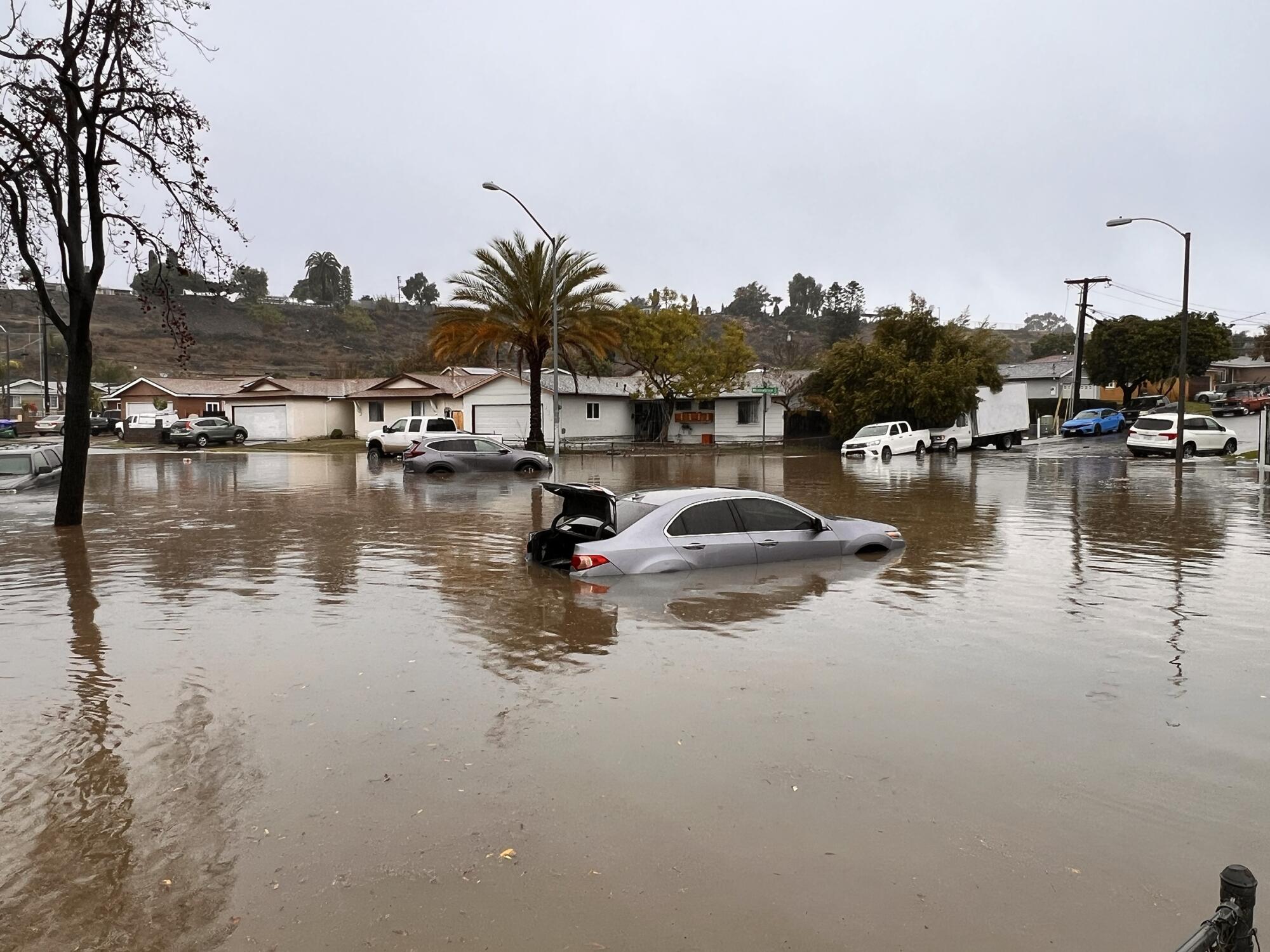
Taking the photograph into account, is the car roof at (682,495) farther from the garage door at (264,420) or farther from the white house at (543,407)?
the garage door at (264,420)

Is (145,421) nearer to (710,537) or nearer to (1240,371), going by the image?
(710,537)

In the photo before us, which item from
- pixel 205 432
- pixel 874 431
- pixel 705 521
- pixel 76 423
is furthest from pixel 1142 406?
pixel 76 423

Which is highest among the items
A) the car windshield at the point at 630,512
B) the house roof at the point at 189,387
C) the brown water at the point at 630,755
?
the house roof at the point at 189,387

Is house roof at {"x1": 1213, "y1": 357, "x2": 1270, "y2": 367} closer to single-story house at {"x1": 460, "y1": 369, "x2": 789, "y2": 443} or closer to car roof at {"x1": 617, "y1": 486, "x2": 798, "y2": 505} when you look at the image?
single-story house at {"x1": 460, "y1": 369, "x2": 789, "y2": 443}

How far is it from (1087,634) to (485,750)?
5803 mm

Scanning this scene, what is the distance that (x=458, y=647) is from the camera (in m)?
8.45

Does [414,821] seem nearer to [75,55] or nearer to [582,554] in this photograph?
[582,554]

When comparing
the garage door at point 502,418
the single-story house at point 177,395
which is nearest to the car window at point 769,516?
the garage door at point 502,418

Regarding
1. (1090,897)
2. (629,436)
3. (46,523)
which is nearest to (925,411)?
(629,436)

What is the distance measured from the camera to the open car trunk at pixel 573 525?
36.4ft

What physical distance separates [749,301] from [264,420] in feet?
387

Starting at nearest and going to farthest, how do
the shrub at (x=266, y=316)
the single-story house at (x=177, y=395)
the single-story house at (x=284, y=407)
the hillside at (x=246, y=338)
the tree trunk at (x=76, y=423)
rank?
the tree trunk at (x=76, y=423) < the single-story house at (x=284, y=407) < the single-story house at (x=177, y=395) < the hillside at (x=246, y=338) < the shrub at (x=266, y=316)

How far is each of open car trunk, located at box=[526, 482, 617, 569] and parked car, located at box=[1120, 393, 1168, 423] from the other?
173 ft

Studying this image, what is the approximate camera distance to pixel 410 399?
166ft
